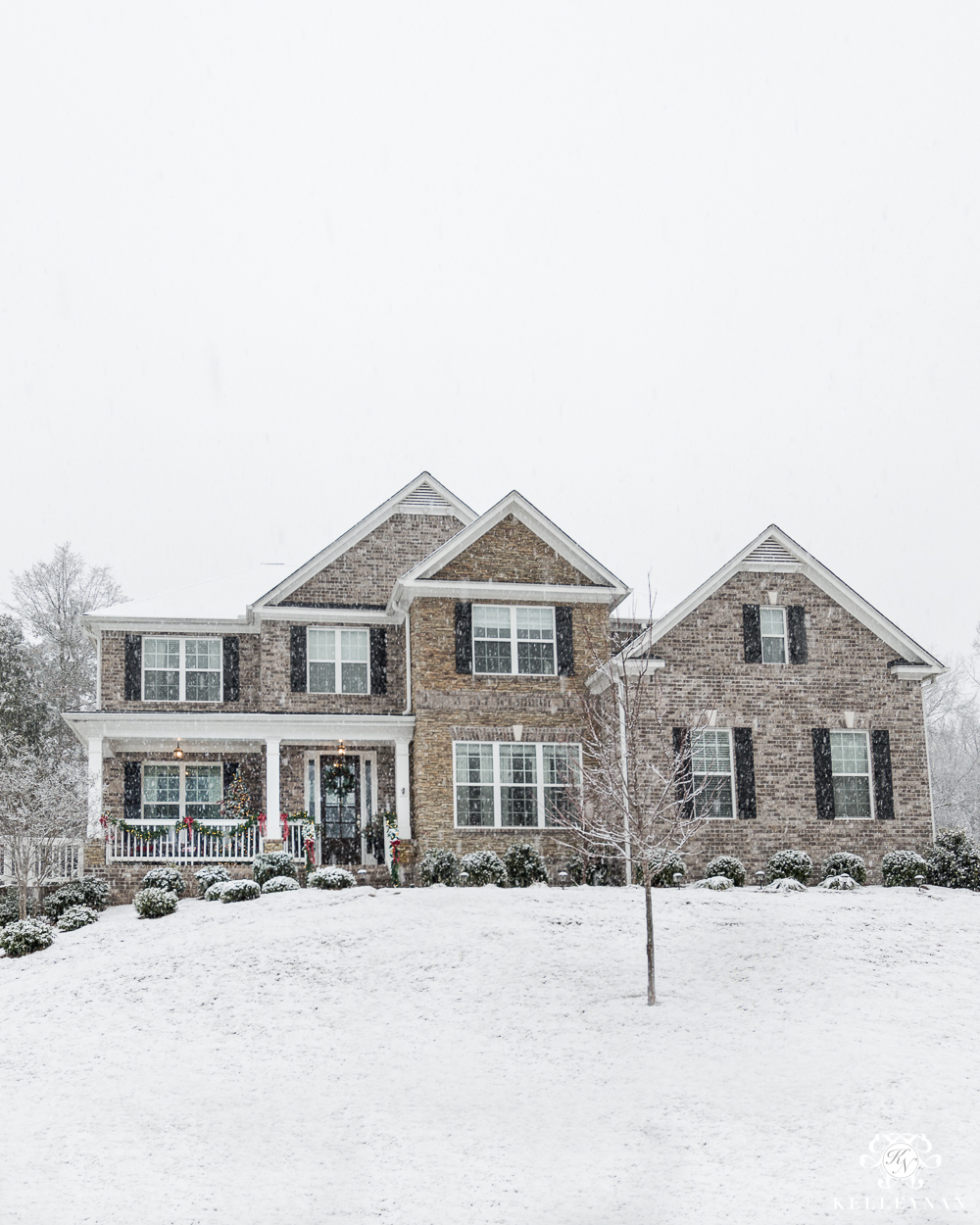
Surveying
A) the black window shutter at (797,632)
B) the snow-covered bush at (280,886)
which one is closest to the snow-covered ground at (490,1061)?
the snow-covered bush at (280,886)

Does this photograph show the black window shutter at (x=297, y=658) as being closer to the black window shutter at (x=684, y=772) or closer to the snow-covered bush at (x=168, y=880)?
the snow-covered bush at (x=168, y=880)

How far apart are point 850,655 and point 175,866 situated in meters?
13.7

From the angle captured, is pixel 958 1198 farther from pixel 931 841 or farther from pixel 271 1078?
pixel 931 841

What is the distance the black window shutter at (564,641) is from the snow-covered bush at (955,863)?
764 cm

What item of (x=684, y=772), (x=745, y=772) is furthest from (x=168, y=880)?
(x=745, y=772)

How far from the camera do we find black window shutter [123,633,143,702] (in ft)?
88.5

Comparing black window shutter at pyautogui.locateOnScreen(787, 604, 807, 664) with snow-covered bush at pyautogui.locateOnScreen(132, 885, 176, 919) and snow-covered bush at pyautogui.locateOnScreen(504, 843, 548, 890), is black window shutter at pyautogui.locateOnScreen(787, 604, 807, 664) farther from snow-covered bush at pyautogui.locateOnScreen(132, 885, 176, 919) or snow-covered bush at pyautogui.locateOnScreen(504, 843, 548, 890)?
snow-covered bush at pyautogui.locateOnScreen(132, 885, 176, 919)

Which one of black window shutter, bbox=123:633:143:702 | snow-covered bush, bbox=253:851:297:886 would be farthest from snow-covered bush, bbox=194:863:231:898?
black window shutter, bbox=123:633:143:702

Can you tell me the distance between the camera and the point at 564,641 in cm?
2608

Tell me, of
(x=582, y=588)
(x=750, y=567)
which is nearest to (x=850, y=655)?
(x=750, y=567)

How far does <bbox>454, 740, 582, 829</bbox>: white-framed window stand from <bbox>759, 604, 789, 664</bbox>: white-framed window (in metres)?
4.28

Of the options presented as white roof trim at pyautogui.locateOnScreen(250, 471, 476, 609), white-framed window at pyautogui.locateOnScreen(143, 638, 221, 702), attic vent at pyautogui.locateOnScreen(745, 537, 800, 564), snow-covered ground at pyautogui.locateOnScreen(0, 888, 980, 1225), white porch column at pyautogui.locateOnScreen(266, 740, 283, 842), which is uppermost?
white roof trim at pyautogui.locateOnScreen(250, 471, 476, 609)

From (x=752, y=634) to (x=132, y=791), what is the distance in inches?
505

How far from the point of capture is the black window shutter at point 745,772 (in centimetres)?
2459
